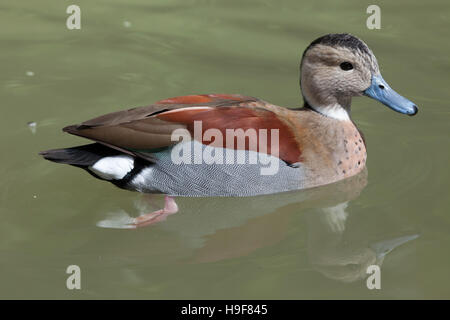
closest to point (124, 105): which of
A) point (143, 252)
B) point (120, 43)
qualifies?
point (120, 43)

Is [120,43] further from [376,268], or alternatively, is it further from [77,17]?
[376,268]

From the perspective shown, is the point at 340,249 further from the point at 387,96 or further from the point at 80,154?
the point at 80,154

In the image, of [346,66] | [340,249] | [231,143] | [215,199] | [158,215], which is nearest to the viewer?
[340,249]

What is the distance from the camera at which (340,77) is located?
21.6 ft

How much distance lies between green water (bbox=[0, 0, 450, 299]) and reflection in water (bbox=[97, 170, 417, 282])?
2 centimetres

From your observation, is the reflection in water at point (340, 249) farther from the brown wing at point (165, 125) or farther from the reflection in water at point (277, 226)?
the brown wing at point (165, 125)

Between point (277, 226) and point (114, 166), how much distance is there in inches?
56.6

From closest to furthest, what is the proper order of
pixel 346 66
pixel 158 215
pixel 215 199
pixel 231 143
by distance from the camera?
pixel 231 143, pixel 158 215, pixel 215 199, pixel 346 66

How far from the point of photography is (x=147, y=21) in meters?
9.94

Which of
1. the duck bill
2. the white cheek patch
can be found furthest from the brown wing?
the duck bill

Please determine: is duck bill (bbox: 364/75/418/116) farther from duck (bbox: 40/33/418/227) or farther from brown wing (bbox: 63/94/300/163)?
brown wing (bbox: 63/94/300/163)

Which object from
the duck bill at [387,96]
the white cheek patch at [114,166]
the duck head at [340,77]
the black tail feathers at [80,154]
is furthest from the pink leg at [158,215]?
the duck bill at [387,96]

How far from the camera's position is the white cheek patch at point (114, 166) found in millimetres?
6203

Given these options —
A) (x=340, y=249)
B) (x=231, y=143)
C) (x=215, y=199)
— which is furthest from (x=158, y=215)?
(x=340, y=249)
